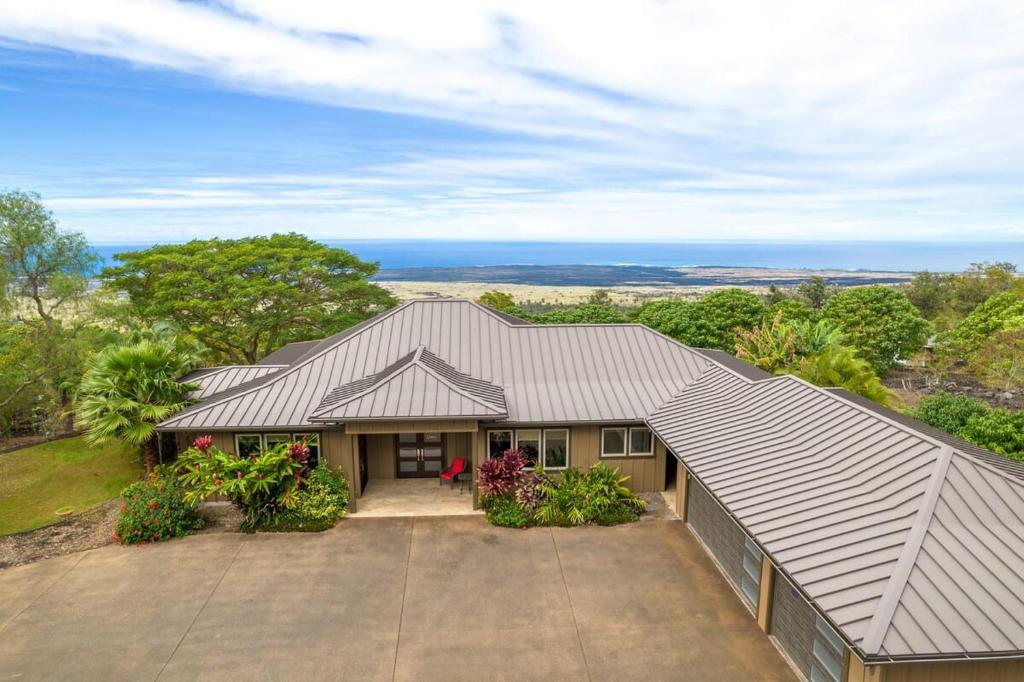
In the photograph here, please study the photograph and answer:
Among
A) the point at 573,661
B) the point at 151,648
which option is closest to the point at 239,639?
the point at 151,648

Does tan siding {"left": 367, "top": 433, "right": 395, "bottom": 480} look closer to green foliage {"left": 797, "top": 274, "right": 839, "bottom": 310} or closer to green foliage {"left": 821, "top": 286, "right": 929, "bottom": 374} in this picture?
green foliage {"left": 821, "top": 286, "right": 929, "bottom": 374}

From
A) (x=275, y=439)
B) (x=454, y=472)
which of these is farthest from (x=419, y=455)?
(x=275, y=439)

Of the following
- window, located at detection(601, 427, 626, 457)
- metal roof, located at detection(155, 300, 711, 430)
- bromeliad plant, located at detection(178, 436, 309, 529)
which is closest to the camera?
Answer: bromeliad plant, located at detection(178, 436, 309, 529)

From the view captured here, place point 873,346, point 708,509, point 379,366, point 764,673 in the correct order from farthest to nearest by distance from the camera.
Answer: point 873,346, point 379,366, point 708,509, point 764,673

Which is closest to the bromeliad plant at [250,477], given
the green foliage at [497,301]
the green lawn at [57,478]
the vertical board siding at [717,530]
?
the green lawn at [57,478]

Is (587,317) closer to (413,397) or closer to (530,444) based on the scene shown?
(530,444)

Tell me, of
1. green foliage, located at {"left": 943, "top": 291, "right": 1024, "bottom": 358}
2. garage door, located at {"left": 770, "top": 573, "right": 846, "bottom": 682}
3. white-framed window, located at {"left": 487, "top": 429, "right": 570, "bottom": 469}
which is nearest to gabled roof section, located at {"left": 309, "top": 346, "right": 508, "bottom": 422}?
white-framed window, located at {"left": 487, "top": 429, "right": 570, "bottom": 469}

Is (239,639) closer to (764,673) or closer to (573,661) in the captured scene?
(573,661)
